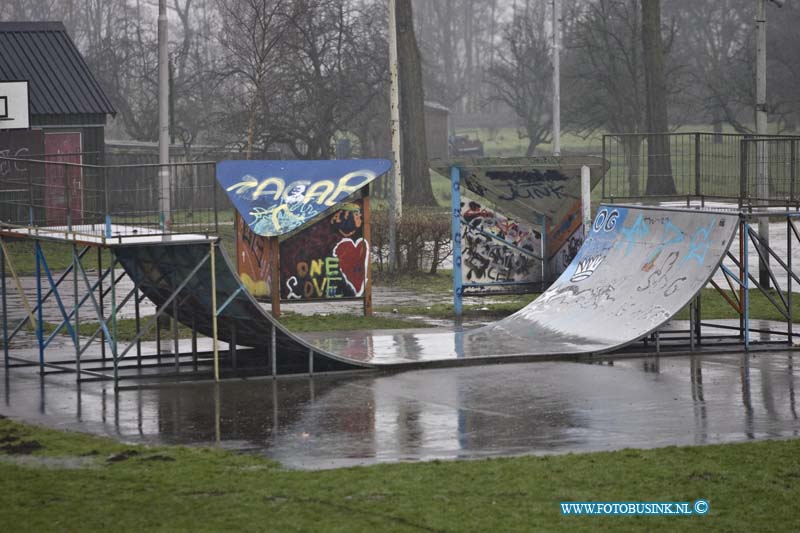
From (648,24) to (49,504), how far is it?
34.7 metres

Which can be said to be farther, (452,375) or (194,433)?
(452,375)

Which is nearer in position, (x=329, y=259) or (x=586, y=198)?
(x=329, y=259)

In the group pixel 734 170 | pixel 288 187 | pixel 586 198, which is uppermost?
pixel 734 170

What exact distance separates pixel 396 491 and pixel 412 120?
33339 millimetres

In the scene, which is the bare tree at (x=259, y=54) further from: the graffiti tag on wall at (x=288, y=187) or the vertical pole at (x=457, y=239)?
the vertical pole at (x=457, y=239)

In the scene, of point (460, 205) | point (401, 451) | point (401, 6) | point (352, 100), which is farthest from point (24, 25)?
point (401, 451)

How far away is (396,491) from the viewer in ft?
27.4

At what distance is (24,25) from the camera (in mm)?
33219

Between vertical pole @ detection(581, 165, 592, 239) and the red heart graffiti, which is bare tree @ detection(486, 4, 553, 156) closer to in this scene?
vertical pole @ detection(581, 165, 592, 239)

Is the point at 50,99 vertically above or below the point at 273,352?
above

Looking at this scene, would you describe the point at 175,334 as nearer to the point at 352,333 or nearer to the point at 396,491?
the point at 352,333

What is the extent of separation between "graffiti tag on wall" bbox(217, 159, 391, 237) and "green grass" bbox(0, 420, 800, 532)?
320 inches

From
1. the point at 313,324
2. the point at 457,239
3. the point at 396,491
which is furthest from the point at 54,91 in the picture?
the point at 396,491

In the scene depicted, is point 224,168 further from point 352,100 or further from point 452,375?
point 352,100
